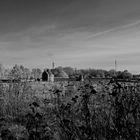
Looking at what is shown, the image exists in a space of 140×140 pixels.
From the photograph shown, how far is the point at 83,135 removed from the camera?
135 inches

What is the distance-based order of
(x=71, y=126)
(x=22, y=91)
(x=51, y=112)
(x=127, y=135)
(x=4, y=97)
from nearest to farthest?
(x=127, y=135) → (x=71, y=126) → (x=51, y=112) → (x=4, y=97) → (x=22, y=91)

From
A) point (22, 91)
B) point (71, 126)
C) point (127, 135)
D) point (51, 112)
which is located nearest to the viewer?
point (127, 135)

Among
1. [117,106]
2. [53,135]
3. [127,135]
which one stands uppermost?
[117,106]

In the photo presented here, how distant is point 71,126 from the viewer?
3668mm

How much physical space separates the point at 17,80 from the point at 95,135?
491 centimetres

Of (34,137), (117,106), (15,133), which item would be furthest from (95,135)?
(15,133)

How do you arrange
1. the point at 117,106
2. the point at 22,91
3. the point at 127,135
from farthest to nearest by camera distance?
the point at 22,91 → the point at 117,106 → the point at 127,135

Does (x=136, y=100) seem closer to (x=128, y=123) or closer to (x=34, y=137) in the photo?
(x=128, y=123)

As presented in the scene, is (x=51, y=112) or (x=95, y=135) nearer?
(x=95, y=135)

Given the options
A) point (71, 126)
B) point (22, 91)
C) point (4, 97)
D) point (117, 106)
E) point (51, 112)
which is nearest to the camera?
point (71, 126)

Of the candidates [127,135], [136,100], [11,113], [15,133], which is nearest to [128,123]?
[127,135]

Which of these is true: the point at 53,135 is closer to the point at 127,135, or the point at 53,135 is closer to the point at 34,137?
the point at 34,137

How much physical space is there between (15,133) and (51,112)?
2245 mm

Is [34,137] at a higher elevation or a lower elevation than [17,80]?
lower
